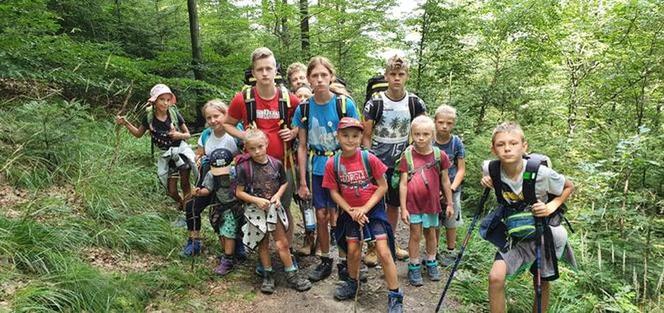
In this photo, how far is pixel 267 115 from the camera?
4.53 m

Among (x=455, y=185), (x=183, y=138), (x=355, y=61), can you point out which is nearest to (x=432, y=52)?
(x=355, y=61)

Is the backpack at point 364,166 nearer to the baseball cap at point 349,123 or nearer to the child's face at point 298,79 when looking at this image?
the baseball cap at point 349,123

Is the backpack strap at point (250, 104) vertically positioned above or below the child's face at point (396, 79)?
below

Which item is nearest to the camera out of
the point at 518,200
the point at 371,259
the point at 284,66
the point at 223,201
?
the point at 518,200

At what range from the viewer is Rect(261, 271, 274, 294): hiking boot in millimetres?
4410

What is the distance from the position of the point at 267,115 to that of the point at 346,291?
203 cm

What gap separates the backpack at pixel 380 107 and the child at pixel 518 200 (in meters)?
1.43

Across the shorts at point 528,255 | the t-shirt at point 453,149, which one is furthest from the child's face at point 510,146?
the t-shirt at point 453,149

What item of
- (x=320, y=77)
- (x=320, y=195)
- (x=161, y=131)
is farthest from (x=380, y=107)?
(x=161, y=131)

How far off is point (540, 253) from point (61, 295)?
382 cm

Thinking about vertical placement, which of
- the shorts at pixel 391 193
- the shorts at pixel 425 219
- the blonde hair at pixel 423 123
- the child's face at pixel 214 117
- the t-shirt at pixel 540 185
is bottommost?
the shorts at pixel 425 219

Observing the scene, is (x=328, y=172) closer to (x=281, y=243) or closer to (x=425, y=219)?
(x=281, y=243)

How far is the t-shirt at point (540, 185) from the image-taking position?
10.5ft

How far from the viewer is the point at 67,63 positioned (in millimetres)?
7047
